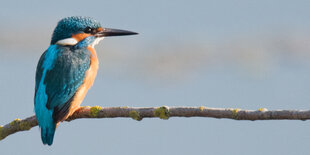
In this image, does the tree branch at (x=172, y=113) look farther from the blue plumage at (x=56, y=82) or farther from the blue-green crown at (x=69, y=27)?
the blue-green crown at (x=69, y=27)

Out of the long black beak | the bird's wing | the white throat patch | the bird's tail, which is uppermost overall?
the long black beak

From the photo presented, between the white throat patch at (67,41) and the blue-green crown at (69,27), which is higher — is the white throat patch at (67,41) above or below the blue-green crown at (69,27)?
below

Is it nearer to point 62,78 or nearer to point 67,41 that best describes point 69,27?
point 67,41

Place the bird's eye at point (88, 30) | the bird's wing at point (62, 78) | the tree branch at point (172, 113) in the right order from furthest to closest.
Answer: the bird's eye at point (88, 30)
the bird's wing at point (62, 78)
the tree branch at point (172, 113)

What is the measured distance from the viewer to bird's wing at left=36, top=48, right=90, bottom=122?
3320mm

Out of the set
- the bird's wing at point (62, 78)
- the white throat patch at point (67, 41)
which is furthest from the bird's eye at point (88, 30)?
the bird's wing at point (62, 78)

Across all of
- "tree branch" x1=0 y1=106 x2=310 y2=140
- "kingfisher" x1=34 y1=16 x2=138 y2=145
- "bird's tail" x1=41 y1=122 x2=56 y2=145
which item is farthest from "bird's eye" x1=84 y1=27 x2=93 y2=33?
"bird's tail" x1=41 y1=122 x2=56 y2=145

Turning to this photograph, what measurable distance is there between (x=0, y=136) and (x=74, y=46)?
101cm

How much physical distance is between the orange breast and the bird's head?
111 millimetres

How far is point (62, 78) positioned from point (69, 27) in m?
0.58

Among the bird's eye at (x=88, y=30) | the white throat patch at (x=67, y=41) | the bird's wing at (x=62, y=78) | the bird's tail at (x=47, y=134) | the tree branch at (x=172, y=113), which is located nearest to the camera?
the tree branch at (x=172, y=113)

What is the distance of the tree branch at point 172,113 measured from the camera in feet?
7.33

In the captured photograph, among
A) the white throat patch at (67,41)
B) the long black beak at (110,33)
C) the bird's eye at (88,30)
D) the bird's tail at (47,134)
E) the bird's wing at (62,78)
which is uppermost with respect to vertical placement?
the bird's eye at (88,30)

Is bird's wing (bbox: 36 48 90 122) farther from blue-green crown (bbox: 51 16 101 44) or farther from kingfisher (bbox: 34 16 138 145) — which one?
blue-green crown (bbox: 51 16 101 44)
